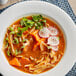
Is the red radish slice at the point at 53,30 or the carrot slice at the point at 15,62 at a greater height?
the red radish slice at the point at 53,30

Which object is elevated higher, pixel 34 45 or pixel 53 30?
pixel 53 30

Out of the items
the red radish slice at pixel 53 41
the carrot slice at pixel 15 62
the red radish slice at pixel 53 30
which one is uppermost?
the red radish slice at pixel 53 30

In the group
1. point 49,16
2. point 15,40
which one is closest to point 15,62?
point 15,40

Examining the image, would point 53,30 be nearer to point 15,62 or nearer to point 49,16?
point 49,16

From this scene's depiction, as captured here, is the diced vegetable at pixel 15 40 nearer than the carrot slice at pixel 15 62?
No

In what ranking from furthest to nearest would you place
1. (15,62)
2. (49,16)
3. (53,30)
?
(49,16), (53,30), (15,62)

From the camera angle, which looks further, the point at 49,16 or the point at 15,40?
the point at 49,16

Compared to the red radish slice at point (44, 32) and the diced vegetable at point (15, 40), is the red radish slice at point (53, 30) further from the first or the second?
the diced vegetable at point (15, 40)

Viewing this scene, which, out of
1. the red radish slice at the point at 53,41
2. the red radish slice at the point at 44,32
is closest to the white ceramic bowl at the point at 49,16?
the red radish slice at the point at 53,41

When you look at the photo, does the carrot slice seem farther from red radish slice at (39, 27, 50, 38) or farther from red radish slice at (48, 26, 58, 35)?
red radish slice at (48, 26, 58, 35)
